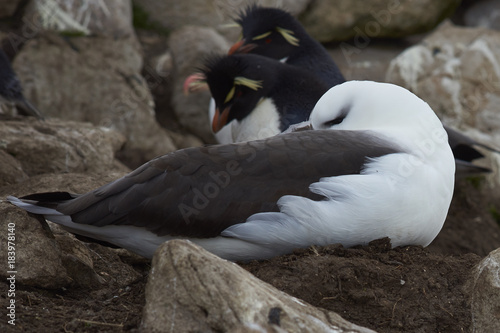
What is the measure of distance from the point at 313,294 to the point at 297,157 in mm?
843

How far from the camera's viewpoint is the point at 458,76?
36.1ft

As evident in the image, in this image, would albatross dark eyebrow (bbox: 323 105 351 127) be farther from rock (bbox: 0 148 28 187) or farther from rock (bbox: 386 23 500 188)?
rock (bbox: 386 23 500 188)

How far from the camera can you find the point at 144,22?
12031 mm

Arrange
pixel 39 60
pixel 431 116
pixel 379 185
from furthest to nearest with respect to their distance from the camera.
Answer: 1. pixel 39 60
2. pixel 431 116
3. pixel 379 185

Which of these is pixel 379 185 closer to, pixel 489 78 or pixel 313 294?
pixel 313 294

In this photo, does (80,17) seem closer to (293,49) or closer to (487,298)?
(293,49)

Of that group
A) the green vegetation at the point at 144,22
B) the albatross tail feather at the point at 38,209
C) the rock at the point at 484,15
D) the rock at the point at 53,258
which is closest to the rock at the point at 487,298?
the rock at the point at 53,258

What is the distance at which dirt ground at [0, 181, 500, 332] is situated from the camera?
13.4ft

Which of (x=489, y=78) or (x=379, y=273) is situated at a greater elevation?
(x=379, y=273)

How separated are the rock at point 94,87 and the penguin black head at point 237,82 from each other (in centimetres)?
295

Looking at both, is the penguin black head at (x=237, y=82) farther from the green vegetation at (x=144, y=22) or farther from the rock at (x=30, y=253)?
the green vegetation at (x=144, y=22)

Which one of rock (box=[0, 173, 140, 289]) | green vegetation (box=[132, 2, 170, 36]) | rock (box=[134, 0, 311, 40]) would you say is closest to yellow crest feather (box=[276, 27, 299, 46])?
rock (box=[134, 0, 311, 40])

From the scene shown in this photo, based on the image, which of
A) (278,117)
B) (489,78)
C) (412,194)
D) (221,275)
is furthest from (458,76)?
(221,275)

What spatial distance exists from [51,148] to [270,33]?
10.6ft
